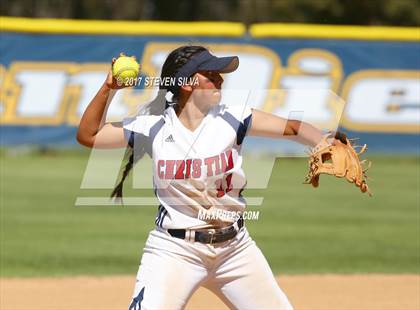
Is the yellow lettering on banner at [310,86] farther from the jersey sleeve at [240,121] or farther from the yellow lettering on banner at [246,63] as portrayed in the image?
the jersey sleeve at [240,121]

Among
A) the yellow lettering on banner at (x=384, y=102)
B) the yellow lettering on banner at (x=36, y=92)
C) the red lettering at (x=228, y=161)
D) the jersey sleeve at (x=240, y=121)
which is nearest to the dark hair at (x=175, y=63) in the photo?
the jersey sleeve at (x=240, y=121)

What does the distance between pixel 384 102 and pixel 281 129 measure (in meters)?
14.7

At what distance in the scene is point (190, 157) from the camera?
517cm

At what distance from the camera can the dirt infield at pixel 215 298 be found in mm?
8188

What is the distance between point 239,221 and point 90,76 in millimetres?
15086

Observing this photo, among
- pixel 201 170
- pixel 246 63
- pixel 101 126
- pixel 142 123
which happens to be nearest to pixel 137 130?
pixel 142 123

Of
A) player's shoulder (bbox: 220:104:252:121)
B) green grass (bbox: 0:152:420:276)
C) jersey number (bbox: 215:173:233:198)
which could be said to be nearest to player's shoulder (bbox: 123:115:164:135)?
player's shoulder (bbox: 220:104:252:121)

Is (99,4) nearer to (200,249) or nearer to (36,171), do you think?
(36,171)

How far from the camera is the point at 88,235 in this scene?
12359 millimetres

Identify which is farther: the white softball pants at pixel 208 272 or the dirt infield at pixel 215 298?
the dirt infield at pixel 215 298

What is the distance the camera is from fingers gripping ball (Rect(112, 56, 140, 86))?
509cm

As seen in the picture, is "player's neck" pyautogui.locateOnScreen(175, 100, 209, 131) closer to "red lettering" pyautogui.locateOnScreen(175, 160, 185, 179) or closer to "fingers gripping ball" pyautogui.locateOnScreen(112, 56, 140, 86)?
"red lettering" pyautogui.locateOnScreen(175, 160, 185, 179)

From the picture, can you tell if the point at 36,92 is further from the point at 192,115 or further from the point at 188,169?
the point at 188,169

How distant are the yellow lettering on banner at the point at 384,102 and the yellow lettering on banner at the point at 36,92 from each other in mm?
6069
